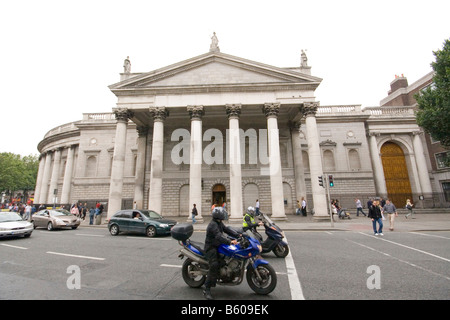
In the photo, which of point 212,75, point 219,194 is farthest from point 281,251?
point 212,75

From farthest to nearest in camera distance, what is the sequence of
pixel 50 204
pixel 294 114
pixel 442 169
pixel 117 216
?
pixel 50 204, pixel 442 169, pixel 294 114, pixel 117 216

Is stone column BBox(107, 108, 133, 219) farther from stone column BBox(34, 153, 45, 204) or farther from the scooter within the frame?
stone column BBox(34, 153, 45, 204)

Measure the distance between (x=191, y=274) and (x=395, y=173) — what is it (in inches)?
1286

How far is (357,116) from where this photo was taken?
27.7 meters

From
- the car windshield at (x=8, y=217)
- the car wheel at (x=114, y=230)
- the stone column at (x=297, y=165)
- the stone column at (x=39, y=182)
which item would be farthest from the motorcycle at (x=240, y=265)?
the stone column at (x=39, y=182)

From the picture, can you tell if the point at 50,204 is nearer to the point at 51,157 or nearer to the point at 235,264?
the point at 51,157

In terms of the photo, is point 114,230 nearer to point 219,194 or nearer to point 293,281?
point 293,281

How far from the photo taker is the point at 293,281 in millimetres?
4691

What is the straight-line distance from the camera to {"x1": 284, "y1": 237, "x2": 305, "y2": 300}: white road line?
3930 millimetres

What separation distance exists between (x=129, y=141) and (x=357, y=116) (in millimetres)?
30534

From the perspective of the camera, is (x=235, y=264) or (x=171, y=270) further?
(x=171, y=270)

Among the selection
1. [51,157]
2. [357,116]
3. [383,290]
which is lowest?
[383,290]

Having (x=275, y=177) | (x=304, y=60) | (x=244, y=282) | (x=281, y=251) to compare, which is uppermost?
(x=304, y=60)
